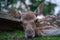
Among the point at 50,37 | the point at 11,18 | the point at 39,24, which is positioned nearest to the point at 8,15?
the point at 11,18

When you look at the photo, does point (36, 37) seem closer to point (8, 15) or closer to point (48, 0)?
point (8, 15)

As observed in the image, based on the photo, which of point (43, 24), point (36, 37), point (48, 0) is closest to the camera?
point (36, 37)

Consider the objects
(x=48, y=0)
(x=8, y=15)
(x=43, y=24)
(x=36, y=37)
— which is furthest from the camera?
(x=48, y=0)

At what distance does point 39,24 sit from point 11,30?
0.98 meters

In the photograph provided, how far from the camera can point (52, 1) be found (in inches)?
468

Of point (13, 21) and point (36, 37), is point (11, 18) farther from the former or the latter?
point (36, 37)

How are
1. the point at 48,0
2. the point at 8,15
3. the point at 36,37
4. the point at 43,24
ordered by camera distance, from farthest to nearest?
the point at 48,0 → the point at 8,15 → the point at 43,24 → the point at 36,37

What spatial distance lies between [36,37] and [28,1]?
483 cm

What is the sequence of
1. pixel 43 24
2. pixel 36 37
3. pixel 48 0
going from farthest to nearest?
pixel 48 0, pixel 43 24, pixel 36 37

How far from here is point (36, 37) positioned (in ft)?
23.7

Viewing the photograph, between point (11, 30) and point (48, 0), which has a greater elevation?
point (48, 0)

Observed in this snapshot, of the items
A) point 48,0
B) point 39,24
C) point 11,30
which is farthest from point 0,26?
point 48,0

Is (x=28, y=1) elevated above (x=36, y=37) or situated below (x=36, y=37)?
above

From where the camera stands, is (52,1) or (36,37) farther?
(52,1)
